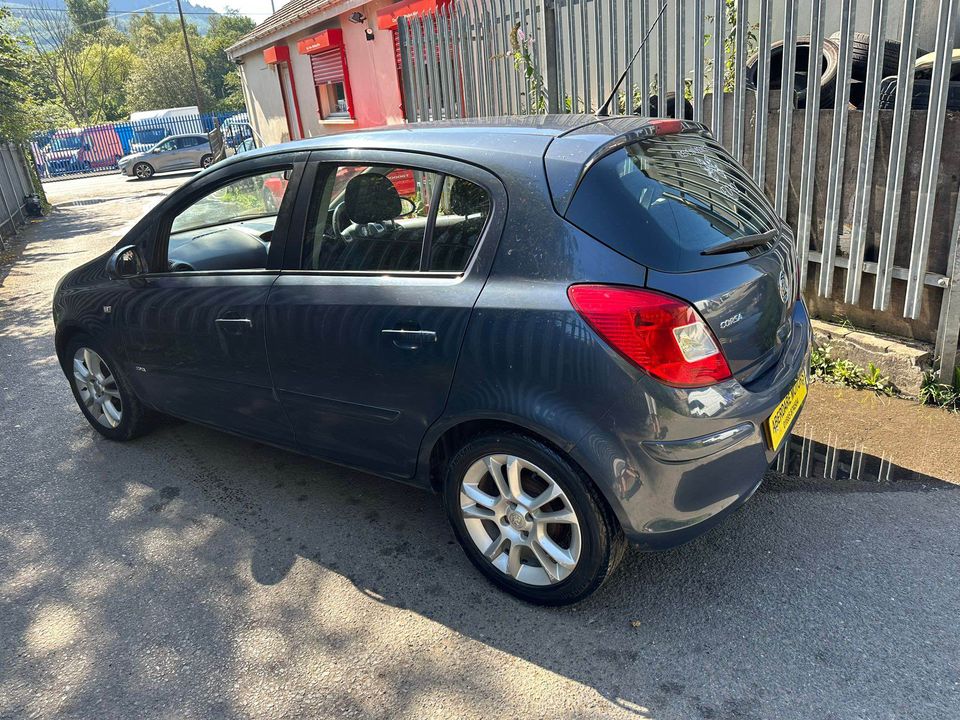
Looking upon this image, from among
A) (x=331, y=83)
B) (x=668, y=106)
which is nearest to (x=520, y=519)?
(x=668, y=106)

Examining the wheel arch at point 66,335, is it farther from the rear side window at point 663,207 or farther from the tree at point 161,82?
the tree at point 161,82

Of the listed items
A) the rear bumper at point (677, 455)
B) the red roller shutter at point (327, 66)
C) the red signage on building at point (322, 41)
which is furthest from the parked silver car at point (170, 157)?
the rear bumper at point (677, 455)

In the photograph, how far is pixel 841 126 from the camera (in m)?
4.08

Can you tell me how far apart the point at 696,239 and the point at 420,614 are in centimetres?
168

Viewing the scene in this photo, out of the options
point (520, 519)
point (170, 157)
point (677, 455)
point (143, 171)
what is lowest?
point (143, 171)

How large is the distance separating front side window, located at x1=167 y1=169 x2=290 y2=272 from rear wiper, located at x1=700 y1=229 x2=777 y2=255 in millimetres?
1886

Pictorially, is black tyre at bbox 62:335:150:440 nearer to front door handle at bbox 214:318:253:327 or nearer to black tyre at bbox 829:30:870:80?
front door handle at bbox 214:318:253:327

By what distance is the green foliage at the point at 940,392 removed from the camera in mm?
3869

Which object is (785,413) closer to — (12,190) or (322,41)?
(322,41)

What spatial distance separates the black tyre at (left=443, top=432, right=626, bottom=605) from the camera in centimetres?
245

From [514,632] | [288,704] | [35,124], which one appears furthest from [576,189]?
[35,124]

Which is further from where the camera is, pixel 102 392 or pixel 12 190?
pixel 12 190

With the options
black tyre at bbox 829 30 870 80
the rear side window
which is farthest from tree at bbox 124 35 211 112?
the rear side window

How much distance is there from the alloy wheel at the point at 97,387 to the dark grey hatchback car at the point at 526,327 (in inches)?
40.9
